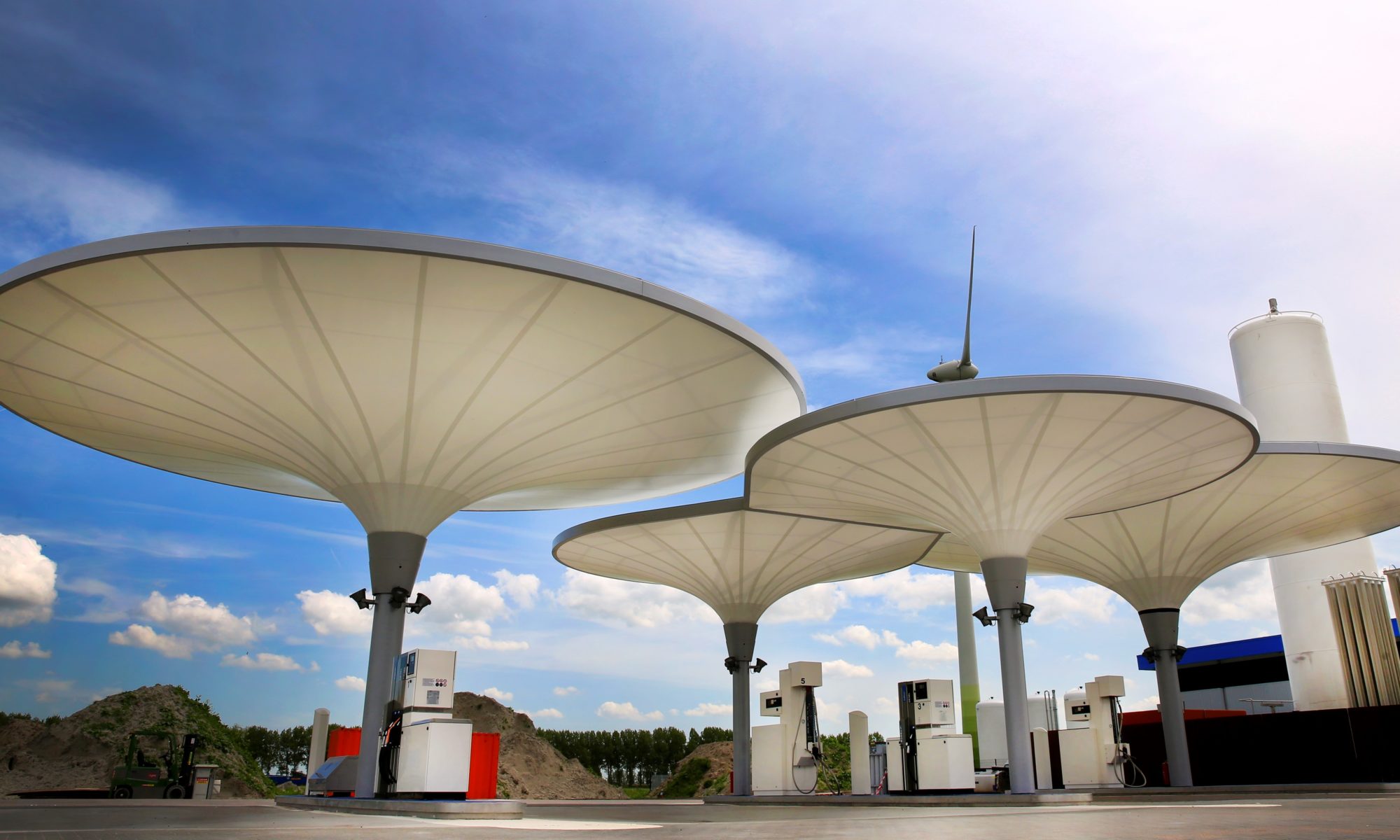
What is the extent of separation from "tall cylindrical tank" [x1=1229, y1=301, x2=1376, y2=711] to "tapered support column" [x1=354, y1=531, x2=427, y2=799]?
3362 cm

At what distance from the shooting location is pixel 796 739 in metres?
28.8

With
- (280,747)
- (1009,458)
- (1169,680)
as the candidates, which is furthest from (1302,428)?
(280,747)

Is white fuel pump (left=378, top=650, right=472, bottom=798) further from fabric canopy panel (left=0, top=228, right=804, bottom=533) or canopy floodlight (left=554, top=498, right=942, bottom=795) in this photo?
canopy floodlight (left=554, top=498, right=942, bottom=795)

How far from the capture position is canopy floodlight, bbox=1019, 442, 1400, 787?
78.8ft

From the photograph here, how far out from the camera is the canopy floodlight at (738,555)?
2811 cm

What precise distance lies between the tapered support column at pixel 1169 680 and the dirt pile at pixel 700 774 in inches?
731

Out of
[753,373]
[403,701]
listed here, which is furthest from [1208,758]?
[403,701]

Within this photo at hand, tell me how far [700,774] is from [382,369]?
31696 mm

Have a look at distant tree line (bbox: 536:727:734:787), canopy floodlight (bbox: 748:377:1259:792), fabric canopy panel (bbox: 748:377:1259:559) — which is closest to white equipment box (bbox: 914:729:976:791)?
canopy floodlight (bbox: 748:377:1259:792)

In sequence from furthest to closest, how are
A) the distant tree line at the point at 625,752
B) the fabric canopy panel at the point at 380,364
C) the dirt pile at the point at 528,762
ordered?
the distant tree line at the point at 625,752, the dirt pile at the point at 528,762, the fabric canopy panel at the point at 380,364

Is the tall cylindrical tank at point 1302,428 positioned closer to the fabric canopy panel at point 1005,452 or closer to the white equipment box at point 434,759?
the fabric canopy panel at point 1005,452

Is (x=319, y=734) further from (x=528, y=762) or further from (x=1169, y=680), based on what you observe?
(x=1169, y=680)

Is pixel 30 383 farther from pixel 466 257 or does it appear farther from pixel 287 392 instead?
pixel 466 257

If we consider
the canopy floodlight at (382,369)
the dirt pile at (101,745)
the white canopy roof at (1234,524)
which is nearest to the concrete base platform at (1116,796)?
the white canopy roof at (1234,524)
